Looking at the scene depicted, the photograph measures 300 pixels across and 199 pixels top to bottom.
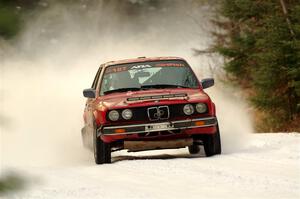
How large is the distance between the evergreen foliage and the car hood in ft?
27.7

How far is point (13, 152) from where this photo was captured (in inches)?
520

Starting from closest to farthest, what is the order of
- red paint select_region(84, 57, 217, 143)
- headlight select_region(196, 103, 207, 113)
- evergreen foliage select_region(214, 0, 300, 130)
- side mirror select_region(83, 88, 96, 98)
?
red paint select_region(84, 57, 217, 143)
headlight select_region(196, 103, 207, 113)
side mirror select_region(83, 88, 96, 98)
evergreen foliage select_region(214, 0, 300, 130)

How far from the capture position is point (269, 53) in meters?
20.2

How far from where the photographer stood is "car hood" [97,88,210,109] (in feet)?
33.9

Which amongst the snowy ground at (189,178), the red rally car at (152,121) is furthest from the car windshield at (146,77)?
the snowy ground at (189,178)

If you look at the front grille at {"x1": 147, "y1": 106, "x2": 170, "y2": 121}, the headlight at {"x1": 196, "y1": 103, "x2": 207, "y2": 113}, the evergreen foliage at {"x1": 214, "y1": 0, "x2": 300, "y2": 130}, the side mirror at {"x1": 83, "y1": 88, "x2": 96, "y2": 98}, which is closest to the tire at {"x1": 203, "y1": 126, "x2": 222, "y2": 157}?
the headlight at {"x1": 196, "y1": 103, "x2": 207, "y2": 113}

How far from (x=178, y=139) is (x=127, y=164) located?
3.02 feet

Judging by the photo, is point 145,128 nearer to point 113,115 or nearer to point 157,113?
point 157,113

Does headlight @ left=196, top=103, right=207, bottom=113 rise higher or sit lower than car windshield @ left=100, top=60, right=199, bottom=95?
lower

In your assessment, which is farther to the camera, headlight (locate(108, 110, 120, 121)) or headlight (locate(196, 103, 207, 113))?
headlight (locate(196, 103, 207, 113))

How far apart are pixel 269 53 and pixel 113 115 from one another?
10.5 metres

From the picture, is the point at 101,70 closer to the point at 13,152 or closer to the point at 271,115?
the point at 13,152

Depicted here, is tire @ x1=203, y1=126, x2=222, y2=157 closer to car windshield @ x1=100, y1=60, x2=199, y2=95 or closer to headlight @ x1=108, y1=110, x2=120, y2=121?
car windshield @ x1=100, y1=60, x2=199, y2=95

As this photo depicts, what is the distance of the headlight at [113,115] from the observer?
10344 millimetres
